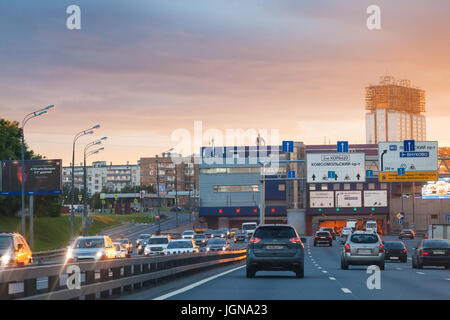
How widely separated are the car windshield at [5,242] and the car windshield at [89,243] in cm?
731

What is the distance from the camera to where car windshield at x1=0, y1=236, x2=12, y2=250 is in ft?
90.8

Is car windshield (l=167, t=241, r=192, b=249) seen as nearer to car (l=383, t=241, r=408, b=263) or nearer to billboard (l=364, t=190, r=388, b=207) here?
car (l=383, t=241, r=408, b=263)

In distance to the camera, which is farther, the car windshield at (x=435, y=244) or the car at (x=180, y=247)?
the car at (x=180, y=247)

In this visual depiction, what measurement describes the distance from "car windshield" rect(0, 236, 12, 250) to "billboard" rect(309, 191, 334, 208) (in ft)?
372

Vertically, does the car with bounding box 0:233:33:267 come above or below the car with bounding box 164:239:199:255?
above

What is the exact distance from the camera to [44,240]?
9088 centimetres

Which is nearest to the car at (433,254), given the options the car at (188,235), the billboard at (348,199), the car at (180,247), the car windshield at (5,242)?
the car at (180,247)

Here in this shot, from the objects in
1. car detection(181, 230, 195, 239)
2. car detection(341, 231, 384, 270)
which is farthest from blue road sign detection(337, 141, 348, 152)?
car detection(341, 231, 384, 270)

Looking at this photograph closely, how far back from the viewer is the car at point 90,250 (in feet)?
112

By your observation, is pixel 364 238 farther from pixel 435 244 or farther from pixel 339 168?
pixel 339 168

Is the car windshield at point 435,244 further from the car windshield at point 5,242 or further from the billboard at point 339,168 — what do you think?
the billboard at point 339,168
